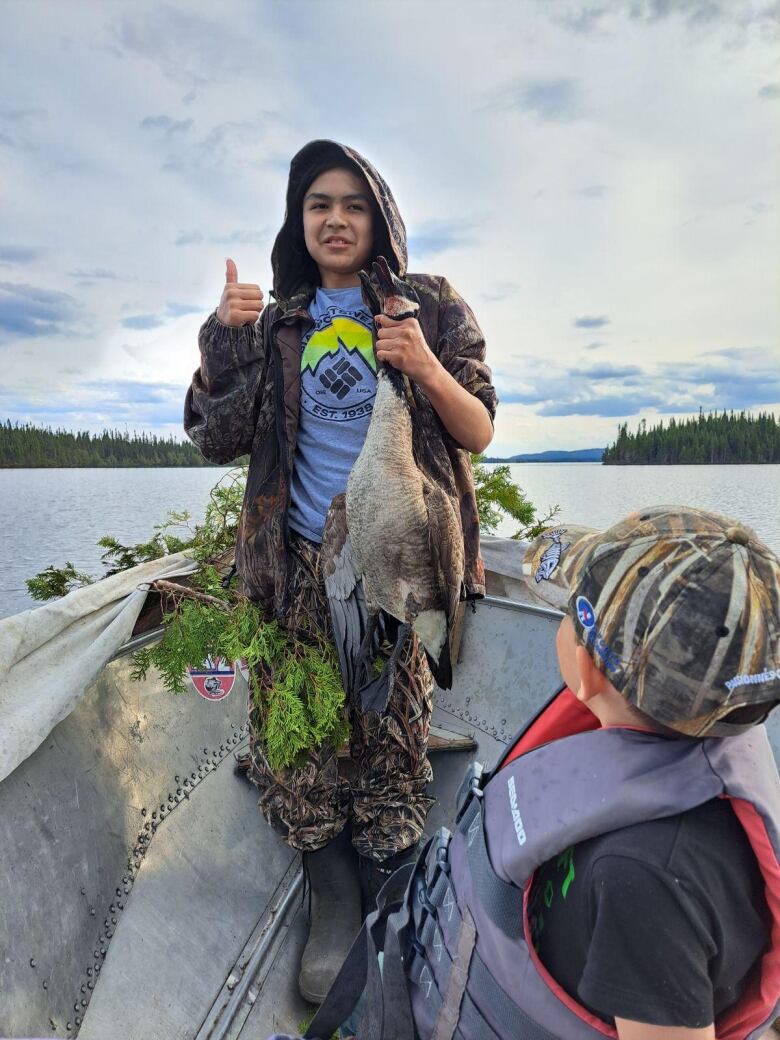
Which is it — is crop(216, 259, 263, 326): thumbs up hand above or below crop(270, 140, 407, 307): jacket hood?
below

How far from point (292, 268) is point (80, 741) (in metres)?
2.09

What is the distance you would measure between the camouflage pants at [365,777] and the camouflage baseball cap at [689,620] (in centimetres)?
145

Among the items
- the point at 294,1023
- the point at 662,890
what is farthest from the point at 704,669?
the point at 294,1023

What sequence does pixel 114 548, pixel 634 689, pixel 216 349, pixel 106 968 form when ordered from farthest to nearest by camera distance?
pixel 114 548 → pixel 106 968 → pixel 216 349 → pixel 634 689

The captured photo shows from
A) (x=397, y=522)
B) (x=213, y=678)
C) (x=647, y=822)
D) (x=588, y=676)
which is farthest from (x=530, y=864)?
(x=213, y=678)

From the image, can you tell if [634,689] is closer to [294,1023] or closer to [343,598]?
[343,598]

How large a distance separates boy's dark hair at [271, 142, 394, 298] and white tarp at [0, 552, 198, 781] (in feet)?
5.33

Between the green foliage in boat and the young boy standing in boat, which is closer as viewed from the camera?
the young boy standing in boat

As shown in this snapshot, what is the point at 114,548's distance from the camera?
170 inches

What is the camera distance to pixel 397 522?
203 cm

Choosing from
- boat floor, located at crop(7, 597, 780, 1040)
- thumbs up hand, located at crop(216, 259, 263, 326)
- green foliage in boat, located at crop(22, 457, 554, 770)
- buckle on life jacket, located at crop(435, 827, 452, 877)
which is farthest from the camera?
Answer: green foliage in boat, located at crop(22, 457, 554, 770)

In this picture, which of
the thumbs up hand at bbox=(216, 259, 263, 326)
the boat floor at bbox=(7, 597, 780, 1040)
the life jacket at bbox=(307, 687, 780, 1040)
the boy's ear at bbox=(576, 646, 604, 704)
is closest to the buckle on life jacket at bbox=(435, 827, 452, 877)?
the life jacket at bbox=(307, 687, 780, 1040)

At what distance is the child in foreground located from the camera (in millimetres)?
1003

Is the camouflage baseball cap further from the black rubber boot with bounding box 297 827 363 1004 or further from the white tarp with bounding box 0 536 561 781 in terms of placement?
the black rubber boot with bounding box 297 827 363 1004
